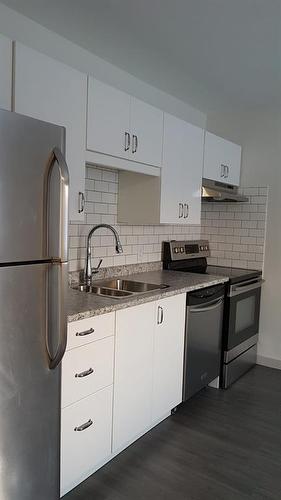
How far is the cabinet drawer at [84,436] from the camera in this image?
5.84ft

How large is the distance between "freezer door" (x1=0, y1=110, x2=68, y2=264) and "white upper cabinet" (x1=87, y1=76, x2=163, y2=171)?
0.73 m

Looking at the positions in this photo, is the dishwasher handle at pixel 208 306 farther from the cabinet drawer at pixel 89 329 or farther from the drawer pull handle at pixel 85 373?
the drawer pull handle at pixel 85 373

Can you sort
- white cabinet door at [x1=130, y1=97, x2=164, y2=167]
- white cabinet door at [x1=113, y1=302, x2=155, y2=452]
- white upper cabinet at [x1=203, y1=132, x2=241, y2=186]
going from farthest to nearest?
white upper cabinet at [x1=203, y1=132, x2=241, y2=186] → white cabinet door at [x1=130, y1=97, x2=164, y2=167] → white cabinet door at [x1=113, y1=302, x2=155, y2=452]

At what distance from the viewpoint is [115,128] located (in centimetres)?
233

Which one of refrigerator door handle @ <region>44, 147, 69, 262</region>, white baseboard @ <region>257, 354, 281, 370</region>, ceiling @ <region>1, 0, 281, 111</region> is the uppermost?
ceiling @ <region>1, 0, 281, 111</region>

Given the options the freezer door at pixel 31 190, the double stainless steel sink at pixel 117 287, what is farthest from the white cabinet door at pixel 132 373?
the freezer door at pixel 31 190

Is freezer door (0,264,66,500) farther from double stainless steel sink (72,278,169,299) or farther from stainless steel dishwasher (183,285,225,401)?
stainless steel dishwasher (183,285,225,401)

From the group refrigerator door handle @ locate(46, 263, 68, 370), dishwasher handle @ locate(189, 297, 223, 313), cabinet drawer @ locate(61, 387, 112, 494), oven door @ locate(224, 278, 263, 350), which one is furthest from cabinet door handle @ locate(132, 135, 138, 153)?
cabinet drawer @ locate(61, 387, 112, 494)

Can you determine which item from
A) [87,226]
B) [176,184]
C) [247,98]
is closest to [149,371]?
[87,226]

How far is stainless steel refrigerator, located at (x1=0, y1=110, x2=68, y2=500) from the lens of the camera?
1.34m

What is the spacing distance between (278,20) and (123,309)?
183 cm

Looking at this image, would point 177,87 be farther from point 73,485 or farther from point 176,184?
point 73,485

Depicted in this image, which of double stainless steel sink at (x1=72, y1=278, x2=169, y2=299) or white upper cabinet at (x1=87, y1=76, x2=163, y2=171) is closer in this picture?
white upper cabinet at (x1=87, y1=76, x2=163, y2=171)

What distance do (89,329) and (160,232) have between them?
1.79 meters
